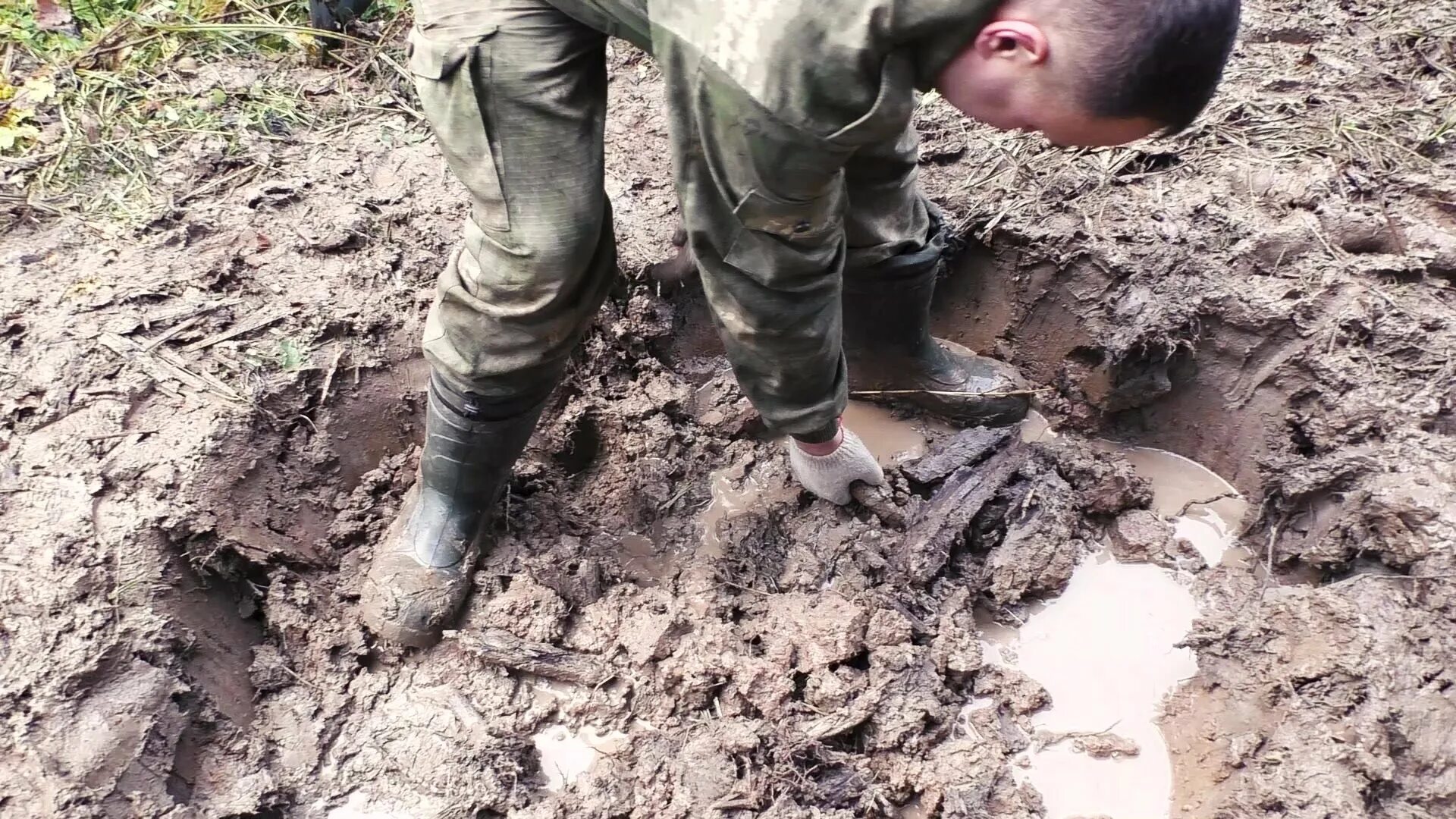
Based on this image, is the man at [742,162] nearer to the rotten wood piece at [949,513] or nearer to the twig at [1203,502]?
the rotten wood piece at [949,513]

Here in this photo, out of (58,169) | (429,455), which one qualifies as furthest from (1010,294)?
(58,169)

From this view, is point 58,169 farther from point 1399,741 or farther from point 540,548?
point 1399,741

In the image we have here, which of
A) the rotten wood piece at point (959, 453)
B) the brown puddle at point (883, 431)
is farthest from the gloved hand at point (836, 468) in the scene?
the brown puddle at point (883, 431)

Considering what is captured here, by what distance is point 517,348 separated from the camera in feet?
5.88

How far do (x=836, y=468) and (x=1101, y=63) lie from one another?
1.33 meters

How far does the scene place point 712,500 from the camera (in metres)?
2.51

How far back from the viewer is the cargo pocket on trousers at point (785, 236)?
55.6 inches

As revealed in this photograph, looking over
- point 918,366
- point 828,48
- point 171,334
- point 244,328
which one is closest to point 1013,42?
point 828,48

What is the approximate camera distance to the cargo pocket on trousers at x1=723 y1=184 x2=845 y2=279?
141 cm

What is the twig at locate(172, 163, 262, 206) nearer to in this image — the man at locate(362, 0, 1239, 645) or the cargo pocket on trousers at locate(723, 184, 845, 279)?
the man at locate(362, 0, 1239, 645)

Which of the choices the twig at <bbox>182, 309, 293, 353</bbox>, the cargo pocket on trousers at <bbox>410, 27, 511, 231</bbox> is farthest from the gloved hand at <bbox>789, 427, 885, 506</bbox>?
the twig at <bbox>182, 309, 293, 353</bbox>

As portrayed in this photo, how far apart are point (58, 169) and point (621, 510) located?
88.3 inches

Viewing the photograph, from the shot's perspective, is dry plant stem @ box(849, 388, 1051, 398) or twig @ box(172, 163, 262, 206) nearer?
dry plant stem @ box(849, 388, 1051, 398)

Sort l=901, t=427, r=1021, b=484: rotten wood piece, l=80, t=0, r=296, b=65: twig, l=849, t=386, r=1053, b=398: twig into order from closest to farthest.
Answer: l=901, t=427, r=1021, b=484: rotten wood piece, l=849, t=386, r=1053, b=398: twig, l=80, t=0, r=296, b=65: twig
